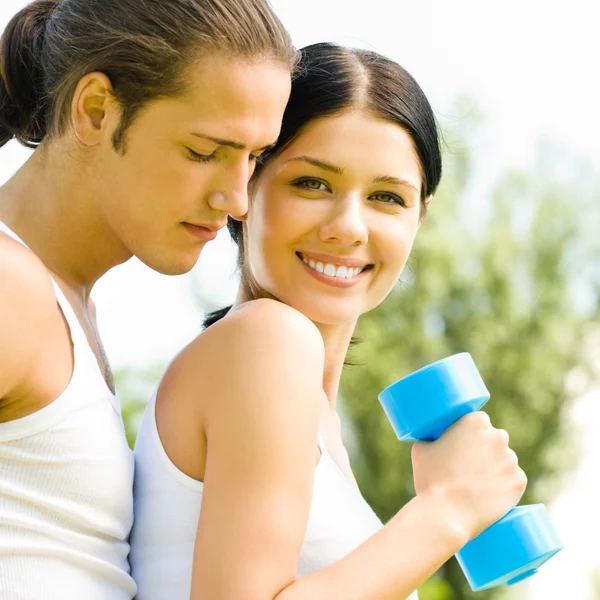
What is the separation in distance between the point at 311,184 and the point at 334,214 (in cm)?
10

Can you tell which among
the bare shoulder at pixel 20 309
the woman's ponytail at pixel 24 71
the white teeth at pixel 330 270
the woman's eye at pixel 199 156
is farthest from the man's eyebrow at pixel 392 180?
the bare shoulder at pixel 20 309

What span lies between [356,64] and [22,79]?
2.63 feet

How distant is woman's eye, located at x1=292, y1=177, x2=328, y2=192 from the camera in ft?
7.50

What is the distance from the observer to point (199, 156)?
1.96 m

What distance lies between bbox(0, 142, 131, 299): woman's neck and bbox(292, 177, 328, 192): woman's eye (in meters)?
0.47

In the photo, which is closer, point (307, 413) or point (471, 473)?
point (307, 413)

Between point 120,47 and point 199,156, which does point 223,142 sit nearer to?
point 199,156

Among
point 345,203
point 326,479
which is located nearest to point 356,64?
point 345,203

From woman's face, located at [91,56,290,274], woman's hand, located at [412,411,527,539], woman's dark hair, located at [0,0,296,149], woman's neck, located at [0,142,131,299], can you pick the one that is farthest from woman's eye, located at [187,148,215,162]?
woman's hand, located at [412,411,527,539]

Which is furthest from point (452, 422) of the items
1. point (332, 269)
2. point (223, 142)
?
point (223, 142)

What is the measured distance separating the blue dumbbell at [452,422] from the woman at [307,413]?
5cm

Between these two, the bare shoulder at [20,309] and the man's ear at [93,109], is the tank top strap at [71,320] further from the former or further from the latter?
the man's ear at [93,109]

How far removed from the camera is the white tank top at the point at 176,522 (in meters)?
1.86

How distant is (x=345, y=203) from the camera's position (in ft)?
7.41
